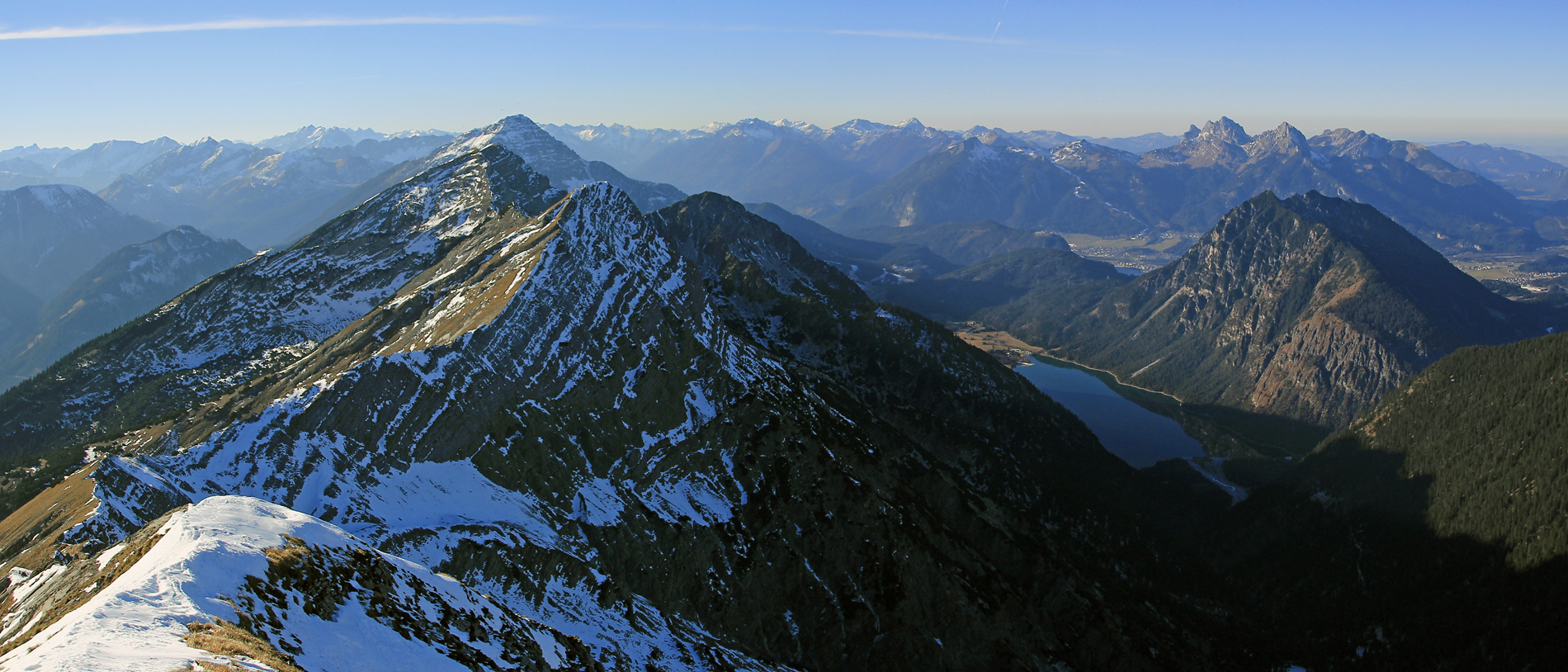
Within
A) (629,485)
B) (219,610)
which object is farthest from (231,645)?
(629,485)

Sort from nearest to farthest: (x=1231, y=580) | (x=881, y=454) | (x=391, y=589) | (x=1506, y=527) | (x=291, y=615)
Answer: (x=291, y=615), (x=391, y=589), (x=881, y=454), (x=1506, y=527), (x=1231, y=580)

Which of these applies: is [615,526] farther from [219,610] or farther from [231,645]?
[231,645]

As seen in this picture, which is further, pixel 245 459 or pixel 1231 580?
pixel 1231 580

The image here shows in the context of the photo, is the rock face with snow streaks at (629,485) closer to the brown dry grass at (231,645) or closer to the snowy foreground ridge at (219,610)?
the snowy foreground ridge at (219,610)

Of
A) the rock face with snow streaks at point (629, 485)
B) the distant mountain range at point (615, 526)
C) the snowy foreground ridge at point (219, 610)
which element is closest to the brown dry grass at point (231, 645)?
the distant mountain range at point (615, 526)

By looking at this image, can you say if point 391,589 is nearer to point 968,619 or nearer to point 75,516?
point 75,516

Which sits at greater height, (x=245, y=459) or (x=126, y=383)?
(x=245, y=459)

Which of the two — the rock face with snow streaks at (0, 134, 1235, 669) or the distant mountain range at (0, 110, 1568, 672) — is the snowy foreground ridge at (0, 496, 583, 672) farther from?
the rock face with snow streaks at (0, 134, 1235, 669)

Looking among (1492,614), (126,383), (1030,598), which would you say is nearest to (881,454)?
(1030,598)

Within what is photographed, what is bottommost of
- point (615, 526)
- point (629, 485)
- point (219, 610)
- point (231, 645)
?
point (615, 526)
